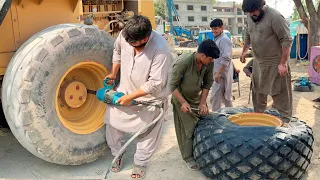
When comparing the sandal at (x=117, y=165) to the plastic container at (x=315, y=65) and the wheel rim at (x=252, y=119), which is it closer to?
the wheel rim at (x=252, y=119)

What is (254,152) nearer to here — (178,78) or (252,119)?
(252,119)

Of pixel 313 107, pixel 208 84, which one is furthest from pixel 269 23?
pixel 313 107

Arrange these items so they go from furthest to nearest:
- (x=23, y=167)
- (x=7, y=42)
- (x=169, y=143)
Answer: (x=169, y=143), (x=23, y=167), (x=7, y=42)

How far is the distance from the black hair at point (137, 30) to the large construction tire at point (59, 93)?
0.65 metres

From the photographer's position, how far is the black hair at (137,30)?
3.00 metres

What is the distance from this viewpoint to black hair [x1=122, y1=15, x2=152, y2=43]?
9.83ft

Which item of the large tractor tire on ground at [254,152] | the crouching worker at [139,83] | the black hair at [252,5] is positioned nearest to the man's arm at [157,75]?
the crouching worker at [139,83]

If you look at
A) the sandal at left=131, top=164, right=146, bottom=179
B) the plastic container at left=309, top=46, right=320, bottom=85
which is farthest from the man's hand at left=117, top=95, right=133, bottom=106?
the plastic container at left=309, top=46, right=320, bottom=85

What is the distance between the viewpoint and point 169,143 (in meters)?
4.32

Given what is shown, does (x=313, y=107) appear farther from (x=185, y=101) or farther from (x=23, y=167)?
(x=23, y=167)

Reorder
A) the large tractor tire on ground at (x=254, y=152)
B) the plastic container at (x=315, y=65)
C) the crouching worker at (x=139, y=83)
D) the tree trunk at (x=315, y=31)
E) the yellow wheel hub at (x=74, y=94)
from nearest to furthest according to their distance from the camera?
the large tractor tire on ground at (x=254, y=152) → the crouching worker at (x=139, y=83) → the yellow wheel hub at (x=74, y=94) → the plastic container at (x=315, y=65) → the tree trunk at (x=315, y=31)

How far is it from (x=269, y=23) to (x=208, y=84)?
99 cm

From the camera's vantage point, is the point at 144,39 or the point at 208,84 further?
the point at 208,84

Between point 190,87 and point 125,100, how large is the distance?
2.38ft
